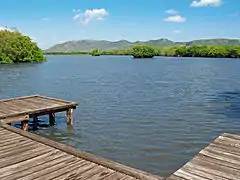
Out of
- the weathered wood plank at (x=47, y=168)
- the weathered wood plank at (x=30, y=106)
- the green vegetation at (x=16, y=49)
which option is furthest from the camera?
the green vegetation at (x=16, y=49)

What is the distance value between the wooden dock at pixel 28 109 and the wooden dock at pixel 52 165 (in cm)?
439

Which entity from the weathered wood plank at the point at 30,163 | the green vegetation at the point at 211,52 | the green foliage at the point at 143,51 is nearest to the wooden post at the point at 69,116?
the weathered wood plank at the point at 30,163

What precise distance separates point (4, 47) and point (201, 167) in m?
91.9

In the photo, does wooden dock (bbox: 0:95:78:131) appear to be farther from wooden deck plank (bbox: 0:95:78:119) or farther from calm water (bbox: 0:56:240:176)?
calm water (bbox: 0:56:240:176)

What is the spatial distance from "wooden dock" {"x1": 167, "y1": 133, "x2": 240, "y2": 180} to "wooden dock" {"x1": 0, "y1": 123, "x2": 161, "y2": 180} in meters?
0.69

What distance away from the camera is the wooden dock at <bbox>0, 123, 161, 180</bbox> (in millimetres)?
6176

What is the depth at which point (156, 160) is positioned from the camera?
1141cm

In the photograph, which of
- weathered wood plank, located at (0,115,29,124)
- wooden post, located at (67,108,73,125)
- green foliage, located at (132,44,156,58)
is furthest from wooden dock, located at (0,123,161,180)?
green foliage, located at (132,44,156,58)

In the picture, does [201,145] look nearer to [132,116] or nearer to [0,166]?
[132,116]

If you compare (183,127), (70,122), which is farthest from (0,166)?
(183,127)

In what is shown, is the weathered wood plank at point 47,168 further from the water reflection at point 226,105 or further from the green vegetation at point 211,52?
the green vegetation at point 211,52

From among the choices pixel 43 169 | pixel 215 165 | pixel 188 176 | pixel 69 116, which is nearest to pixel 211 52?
pixel 69 116

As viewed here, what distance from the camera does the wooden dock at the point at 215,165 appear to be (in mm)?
5922

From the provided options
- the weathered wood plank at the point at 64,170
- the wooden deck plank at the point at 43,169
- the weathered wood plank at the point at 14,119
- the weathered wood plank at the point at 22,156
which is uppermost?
the weathered wood plank at the point at 22,156
